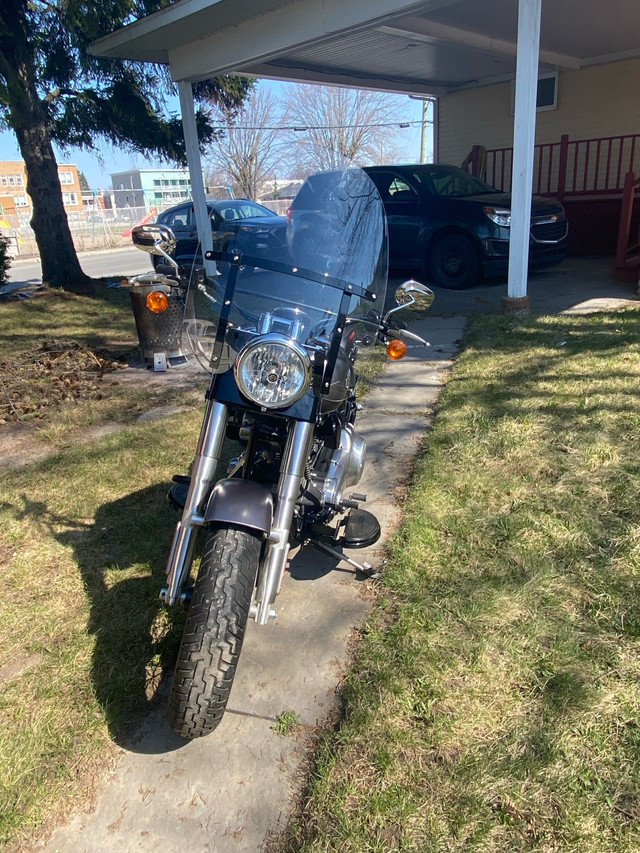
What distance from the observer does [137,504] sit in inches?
133

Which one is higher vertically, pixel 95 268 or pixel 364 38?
pixel 364 38

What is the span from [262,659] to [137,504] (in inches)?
57.1

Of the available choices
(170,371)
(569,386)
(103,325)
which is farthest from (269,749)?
(103,325)

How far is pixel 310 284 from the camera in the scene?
213 centimetres

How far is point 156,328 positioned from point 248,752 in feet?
15.7

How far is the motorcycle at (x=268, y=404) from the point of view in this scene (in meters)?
1.77

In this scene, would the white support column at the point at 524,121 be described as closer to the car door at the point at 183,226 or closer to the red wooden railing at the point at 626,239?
the red wooden railing at the point at 626,239

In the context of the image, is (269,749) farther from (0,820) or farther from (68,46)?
(68,46)

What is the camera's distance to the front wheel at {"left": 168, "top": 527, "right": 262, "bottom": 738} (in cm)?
173

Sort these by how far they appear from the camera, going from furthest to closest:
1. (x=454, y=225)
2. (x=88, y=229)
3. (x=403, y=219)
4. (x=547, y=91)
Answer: (x=88, y=229), (x=547, y=91), (x=403, y=219), (x=454, y=225)

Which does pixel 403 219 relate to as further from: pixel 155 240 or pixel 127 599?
pixel 127 599

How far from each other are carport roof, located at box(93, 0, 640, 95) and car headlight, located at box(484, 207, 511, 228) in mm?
2431

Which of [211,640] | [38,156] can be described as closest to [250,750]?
[211,640]

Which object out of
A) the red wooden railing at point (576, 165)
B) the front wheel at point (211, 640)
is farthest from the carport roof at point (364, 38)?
the front wheel at point (211, 640)
